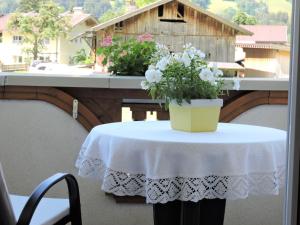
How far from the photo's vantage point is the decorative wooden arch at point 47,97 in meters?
3.08

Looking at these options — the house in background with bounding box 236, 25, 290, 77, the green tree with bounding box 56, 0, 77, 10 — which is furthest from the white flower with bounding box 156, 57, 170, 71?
the green tree with bounding box 56, 0, 77, 10

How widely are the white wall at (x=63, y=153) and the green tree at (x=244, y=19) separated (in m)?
1.02

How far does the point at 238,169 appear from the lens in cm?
178

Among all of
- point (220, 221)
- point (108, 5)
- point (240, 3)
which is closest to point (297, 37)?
point (220, 221)

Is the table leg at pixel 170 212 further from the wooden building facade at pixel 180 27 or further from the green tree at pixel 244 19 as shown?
the green tree at pixel 244 19

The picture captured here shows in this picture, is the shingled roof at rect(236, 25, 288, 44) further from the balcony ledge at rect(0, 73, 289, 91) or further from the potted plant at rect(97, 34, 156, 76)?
the potted plant at rect(97, 34, 156, 76)

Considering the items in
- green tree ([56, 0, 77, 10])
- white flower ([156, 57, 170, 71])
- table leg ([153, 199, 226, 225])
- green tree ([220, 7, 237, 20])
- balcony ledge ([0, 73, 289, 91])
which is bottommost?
table leg ([153, 199, 226, 225])

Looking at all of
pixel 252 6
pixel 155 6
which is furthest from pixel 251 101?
pixel 155 6

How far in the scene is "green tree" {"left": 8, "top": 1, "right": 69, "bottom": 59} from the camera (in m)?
3.98

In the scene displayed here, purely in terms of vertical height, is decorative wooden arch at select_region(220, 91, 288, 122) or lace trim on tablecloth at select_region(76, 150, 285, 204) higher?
decorative wooden arch at select_region(220, 91, 288, 122)

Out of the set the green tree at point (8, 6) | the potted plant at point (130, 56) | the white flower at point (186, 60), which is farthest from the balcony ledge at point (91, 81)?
the white flower at point (186, 60)

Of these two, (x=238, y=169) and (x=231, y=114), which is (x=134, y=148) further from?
(x=231, y=114)

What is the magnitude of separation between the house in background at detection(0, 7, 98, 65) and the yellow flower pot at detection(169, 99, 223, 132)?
75.2 inches

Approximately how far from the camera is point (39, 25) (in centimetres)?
407
